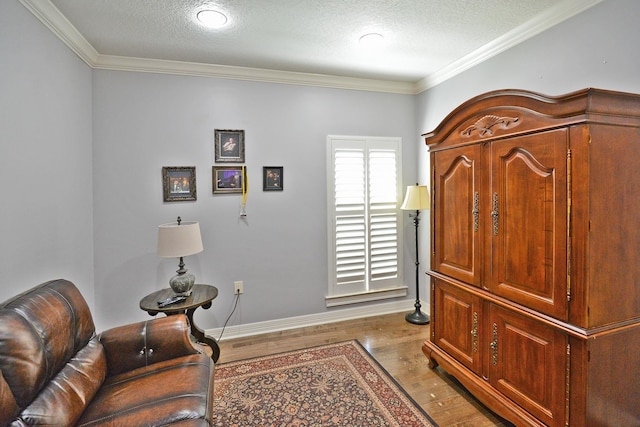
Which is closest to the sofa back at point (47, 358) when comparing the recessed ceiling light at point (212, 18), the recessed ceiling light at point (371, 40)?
the recessed ceiling light at point (212, 18)

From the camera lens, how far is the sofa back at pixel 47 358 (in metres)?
1.20

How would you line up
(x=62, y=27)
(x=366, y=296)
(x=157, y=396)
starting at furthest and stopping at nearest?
1. (x=366, y=296)
2. (x=62, y=27)
3. (x=157, y=396)

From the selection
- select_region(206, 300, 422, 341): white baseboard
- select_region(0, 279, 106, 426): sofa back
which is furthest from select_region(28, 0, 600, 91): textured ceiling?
select_region(206, 300, 422, 341): white baseboard

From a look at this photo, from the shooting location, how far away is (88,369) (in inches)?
62.1

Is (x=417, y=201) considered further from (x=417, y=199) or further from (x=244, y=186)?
(x=244, y=186)

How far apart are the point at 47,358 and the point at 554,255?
2440mm

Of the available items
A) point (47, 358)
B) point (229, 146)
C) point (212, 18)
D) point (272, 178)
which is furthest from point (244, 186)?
point (47, 358)

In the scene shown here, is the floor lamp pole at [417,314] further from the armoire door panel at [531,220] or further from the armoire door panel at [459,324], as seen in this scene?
the armoire door panel at [531,220]

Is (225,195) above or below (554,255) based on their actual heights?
above

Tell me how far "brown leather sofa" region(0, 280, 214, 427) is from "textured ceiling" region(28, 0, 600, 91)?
1.81 metres

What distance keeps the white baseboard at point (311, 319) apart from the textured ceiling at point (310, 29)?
256 centimetres

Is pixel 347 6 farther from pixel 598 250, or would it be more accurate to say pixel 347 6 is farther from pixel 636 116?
pixel 598 250

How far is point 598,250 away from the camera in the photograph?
1.49 metres

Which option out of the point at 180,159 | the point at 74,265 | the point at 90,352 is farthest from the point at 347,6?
the point at 74,265
